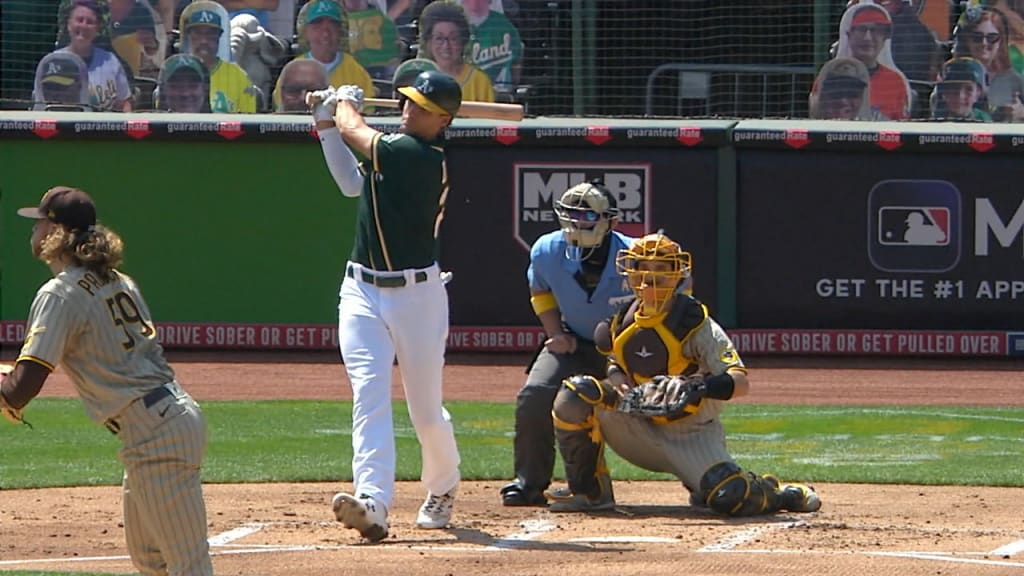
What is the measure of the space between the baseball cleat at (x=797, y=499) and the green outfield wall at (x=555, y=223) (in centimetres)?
808

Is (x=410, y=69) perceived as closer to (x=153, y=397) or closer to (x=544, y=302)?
(x=544, y=302)

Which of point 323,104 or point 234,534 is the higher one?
point 323,104

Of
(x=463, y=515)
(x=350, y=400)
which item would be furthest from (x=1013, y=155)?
(x=463, y=515)

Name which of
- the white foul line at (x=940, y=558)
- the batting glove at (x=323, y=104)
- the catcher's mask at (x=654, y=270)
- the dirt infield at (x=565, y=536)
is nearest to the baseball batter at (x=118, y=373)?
the dirt infield at (x=565, y=536)

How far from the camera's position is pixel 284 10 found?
639 inches

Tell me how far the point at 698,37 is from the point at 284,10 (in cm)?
399

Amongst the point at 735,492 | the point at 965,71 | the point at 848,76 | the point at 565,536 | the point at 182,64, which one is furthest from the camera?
the point at 182,64

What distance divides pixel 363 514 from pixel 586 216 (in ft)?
6.43

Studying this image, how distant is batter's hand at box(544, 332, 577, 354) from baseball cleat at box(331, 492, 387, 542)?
1581mm

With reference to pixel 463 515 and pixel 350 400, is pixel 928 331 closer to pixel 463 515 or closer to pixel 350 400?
pixel 350 400

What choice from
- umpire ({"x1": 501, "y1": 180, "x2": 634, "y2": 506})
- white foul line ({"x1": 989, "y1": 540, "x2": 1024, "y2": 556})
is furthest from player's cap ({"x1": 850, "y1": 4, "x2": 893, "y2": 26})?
white foul line ({"x1": 989, "y1": 540, "x2": 1024, "y2": 556})

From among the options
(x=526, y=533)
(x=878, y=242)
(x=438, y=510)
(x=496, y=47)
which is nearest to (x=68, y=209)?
(x=438, y=510)

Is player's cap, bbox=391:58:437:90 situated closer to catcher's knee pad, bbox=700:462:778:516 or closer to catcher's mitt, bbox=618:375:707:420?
catcher's mitt, bbox=618:375:707:420

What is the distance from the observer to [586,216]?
7645mm
